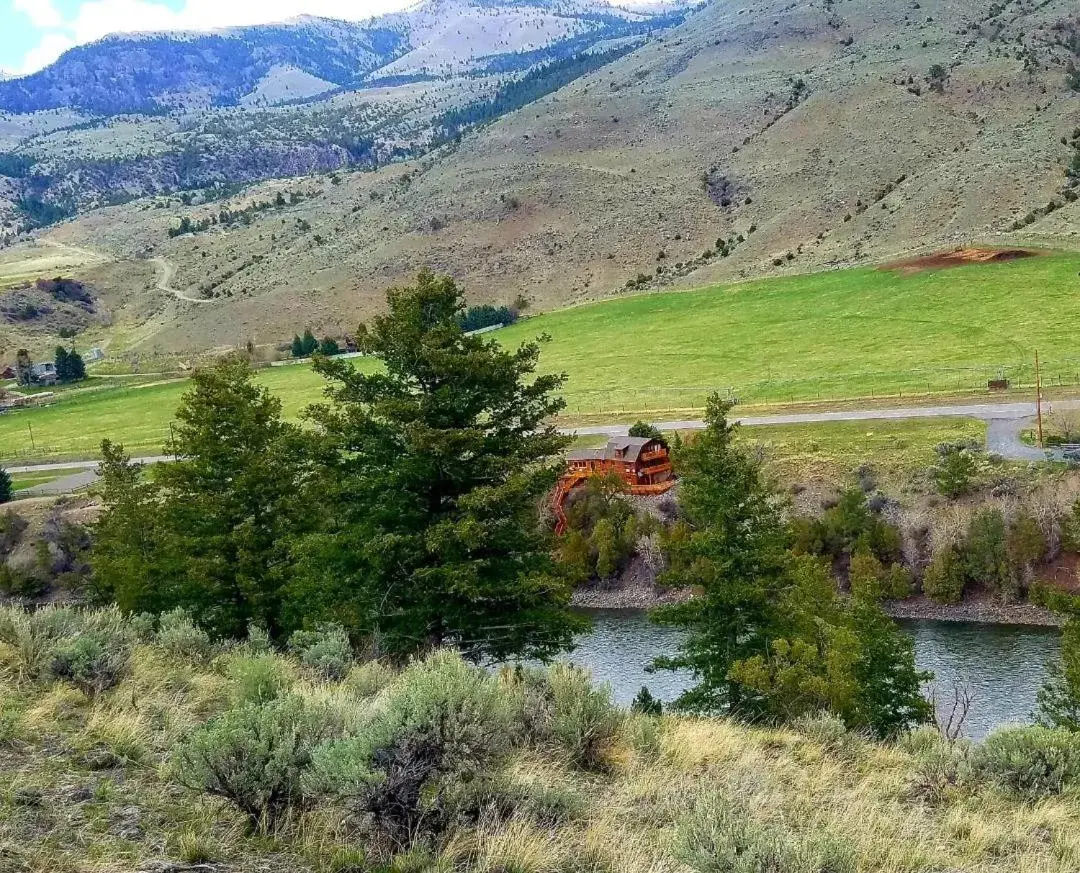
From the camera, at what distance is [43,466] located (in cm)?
6744

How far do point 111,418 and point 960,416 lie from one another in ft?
231

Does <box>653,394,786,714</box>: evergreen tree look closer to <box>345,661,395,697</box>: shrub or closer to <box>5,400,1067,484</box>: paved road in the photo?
<box>345,661,395,697</box>: shrub

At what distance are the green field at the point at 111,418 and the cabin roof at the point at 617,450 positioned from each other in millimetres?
27037

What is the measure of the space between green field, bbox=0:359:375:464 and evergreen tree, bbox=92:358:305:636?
41979 mm

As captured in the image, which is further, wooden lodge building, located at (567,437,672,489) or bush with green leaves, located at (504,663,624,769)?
wooden lodge building, located at (567,437,672,489)

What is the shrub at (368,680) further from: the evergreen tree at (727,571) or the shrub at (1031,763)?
the evergreen tree at (727,571)

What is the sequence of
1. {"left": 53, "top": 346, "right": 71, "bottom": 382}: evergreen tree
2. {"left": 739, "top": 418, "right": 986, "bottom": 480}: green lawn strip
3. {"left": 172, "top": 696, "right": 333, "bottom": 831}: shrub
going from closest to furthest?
{"left": 172, "top": 696, "right": 333, "bottom": 831}: shrub → {"left": 739, "top": 418, "right": 986, "bottom": 480}: green lawn strip → {"left": 53, "top": 346, "right": 71, "bottom": 382}: evergreen tree

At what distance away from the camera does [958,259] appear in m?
75.7

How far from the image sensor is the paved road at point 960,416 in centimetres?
4022

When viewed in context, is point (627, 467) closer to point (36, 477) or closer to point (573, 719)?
point (573, 719)

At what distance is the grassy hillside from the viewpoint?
6.22 meters

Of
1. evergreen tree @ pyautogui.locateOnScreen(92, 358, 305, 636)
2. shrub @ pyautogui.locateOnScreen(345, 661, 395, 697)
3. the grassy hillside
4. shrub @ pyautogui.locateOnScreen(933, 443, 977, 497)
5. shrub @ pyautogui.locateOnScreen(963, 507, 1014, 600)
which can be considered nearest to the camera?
the grassy hillside

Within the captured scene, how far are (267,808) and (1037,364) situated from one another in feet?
165

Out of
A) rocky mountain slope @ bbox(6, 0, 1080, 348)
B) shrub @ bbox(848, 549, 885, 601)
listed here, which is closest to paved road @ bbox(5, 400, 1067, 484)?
shrub @ bbox(848, 549, 885, 601)
